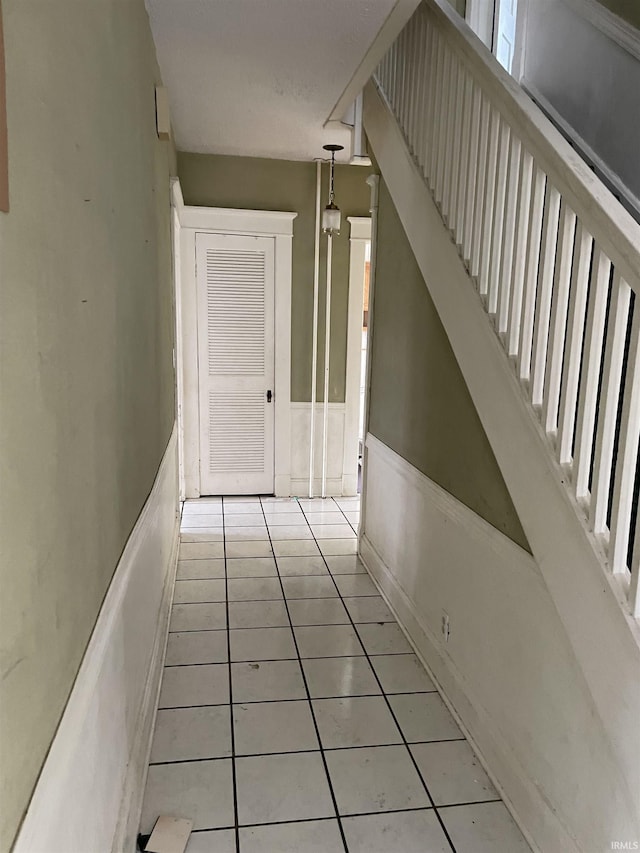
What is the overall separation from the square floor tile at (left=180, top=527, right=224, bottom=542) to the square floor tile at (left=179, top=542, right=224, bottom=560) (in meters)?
0.07

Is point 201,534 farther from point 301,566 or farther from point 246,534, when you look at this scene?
point 301,566

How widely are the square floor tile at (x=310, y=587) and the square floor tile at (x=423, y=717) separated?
932mm

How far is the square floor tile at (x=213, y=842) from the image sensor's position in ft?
5.41

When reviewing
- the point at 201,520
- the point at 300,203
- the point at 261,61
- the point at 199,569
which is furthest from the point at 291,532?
the point at 261,61

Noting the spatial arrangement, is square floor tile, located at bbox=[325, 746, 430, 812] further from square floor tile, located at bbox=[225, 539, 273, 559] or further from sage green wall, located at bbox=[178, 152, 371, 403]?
sage green wall, located at bbox=[178, 152, 371, 403]

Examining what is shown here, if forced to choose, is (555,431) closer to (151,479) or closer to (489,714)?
(489,714)

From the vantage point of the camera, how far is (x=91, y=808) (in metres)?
1.25

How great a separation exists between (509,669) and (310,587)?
1.58 m

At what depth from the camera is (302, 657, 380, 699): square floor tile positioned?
7.84 ft

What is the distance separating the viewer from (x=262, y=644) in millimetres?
2715

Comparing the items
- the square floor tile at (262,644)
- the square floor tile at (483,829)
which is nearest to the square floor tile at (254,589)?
the square floor tile at (262,644)

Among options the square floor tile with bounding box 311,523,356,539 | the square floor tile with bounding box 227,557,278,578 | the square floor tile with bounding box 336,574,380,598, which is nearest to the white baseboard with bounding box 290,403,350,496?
the square floor tile with bounding box 311,523,356,539

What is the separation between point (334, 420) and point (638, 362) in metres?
3.77

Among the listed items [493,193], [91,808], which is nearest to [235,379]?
[493,193]
